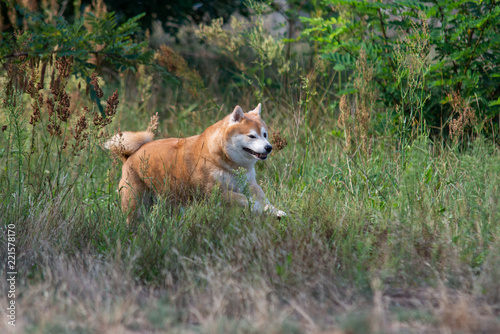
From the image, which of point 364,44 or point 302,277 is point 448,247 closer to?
point 302,277

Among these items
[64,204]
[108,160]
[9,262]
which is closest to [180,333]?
[9,262]

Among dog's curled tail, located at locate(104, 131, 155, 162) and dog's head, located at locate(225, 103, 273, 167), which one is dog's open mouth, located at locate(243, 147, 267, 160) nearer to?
dog's head, located at locate(225, 103, 273, 167)

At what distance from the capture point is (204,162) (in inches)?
178

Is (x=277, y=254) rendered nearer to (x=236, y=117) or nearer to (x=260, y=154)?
(x=260, y=154)

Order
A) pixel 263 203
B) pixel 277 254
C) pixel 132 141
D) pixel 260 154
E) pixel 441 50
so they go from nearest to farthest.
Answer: pixel 277 254
pixel 263 203
pixel 260 154
pixel 132 141
pixel 441 50

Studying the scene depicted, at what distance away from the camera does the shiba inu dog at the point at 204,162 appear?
4.46 m

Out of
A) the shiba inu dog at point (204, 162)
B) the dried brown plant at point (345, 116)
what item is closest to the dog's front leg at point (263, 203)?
the shiba inu dog at point (204, 162)

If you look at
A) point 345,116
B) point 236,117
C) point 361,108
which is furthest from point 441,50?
point 236,117

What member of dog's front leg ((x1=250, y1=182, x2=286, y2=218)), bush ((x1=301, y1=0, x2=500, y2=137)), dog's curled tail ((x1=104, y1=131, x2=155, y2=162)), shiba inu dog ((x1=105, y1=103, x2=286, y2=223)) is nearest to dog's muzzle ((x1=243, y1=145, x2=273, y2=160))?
shiba inu dog ((x1=105, y1=103, x2=286, y2=223))

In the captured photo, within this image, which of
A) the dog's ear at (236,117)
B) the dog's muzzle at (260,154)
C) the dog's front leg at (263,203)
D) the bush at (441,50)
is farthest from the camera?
the bush at (441,50)

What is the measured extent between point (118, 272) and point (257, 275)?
0.79 m

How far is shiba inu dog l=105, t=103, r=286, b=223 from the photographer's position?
14.6ft

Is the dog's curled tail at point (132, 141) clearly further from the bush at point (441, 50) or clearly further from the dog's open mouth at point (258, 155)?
the bush at point (441, 50)

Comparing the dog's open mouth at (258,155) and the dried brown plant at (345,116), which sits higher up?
the dried brown plant at (345,116)
